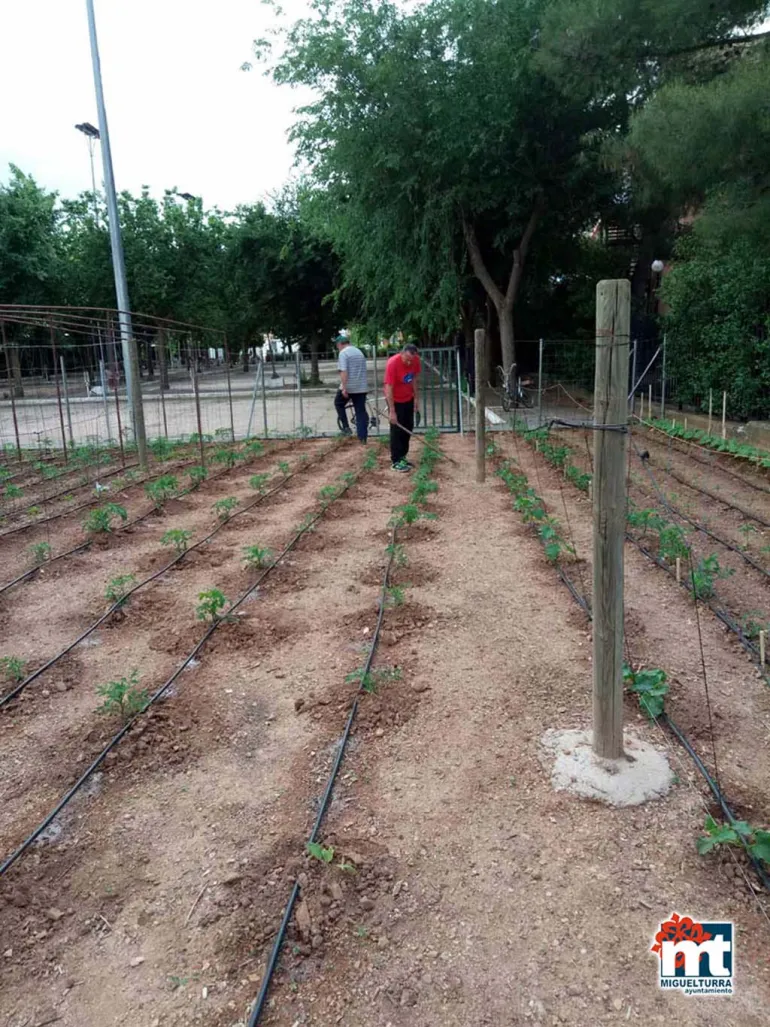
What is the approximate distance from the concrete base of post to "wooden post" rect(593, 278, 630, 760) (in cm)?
6

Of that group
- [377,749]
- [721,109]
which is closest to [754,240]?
[721,109]

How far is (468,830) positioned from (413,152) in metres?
14.1

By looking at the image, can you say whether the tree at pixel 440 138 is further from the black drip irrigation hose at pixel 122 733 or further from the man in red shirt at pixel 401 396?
the black drip irrigation hose at pixel 122 733

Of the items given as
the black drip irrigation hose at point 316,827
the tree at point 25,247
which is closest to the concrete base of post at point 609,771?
the black drip irrigation hose at point 316,827

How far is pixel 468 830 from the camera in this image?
9.00 ft

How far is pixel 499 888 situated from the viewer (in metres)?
2.46

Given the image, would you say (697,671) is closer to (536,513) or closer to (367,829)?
(367,829)

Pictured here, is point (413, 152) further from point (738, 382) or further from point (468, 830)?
point (468, 830)

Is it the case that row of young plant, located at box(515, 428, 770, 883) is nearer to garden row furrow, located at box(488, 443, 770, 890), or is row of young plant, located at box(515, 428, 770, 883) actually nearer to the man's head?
garden row furrow, located at box(488, 443, 770, 890)

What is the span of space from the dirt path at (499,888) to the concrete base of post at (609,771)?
0.18 ft

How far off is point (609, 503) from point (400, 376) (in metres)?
6.37

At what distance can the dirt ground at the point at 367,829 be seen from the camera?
212 centimetres

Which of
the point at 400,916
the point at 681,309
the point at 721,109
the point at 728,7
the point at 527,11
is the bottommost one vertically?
the point at 400,916

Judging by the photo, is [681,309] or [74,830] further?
[681,309]
